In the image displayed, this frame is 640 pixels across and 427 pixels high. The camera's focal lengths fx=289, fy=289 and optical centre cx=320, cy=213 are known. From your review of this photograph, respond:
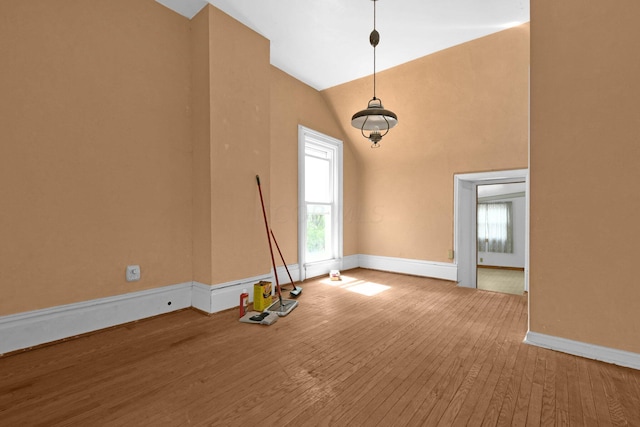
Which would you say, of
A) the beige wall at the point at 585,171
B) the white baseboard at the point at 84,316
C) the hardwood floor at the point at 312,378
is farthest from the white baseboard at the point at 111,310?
the beige wall at the point at 585,171

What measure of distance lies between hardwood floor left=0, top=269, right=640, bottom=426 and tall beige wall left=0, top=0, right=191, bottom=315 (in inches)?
23.6

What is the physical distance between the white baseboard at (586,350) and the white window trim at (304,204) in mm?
2852

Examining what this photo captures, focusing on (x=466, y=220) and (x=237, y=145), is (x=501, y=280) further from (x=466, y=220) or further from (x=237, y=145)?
(x=237, y=145)

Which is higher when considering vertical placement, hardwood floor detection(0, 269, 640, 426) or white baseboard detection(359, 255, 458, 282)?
white baseboard detection(359, 255, 458, 282)

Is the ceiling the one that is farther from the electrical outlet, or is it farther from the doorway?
the doorway

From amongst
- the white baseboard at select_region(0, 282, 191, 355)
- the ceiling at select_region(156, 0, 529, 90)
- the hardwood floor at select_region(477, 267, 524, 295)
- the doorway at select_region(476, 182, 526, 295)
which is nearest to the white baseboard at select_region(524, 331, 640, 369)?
the ceiling at select_region(156, 0, 529, 90)

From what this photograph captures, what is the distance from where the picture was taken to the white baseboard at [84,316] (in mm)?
2125

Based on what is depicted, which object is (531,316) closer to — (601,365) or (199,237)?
(601,365)

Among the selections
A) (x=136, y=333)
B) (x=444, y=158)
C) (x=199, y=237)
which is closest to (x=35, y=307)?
(x=136, y=333)

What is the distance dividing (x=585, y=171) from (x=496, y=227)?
7.04 metres

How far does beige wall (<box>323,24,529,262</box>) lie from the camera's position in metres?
3.51

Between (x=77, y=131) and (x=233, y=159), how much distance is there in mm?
1313

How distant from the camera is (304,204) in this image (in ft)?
14.4

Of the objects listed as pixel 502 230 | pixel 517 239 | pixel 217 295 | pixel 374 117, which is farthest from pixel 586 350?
pixel 502 230
